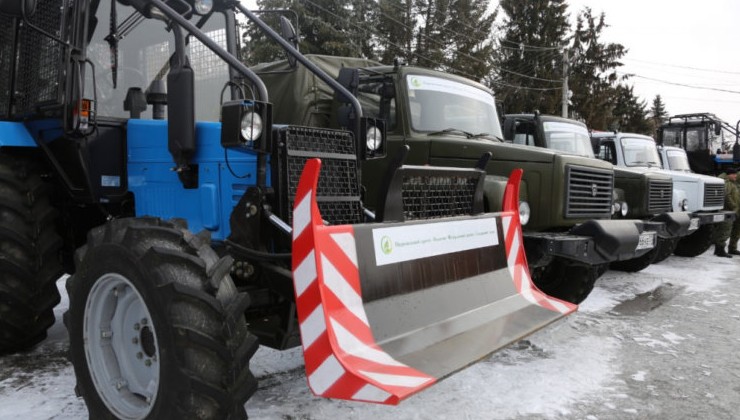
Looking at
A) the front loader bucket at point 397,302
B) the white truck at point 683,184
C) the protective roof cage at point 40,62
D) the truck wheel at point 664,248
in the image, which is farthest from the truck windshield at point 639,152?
the protective roof cage at point 40,62

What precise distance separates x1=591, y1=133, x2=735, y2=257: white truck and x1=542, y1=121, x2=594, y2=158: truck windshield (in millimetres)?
1546

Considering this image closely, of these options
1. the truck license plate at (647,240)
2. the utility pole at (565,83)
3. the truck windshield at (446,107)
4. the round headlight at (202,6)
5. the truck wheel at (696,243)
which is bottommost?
the truck wheel at (696,243)

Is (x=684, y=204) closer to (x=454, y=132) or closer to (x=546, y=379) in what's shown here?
(x=454, y=132)

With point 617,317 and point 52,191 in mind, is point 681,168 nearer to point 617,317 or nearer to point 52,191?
point 617,317

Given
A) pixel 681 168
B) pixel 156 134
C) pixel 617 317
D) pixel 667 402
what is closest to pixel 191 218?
pixel 156 134

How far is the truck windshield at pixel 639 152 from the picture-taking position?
34.1ft

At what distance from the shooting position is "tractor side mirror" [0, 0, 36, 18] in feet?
11.9

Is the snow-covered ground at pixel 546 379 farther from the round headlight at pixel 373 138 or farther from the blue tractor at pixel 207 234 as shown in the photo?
the round headlight at pixel 373 138

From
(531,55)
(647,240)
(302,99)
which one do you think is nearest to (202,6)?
(302,99)

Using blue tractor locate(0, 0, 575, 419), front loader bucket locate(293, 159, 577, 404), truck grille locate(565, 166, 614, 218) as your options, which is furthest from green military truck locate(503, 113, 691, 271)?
front loader bucket locate(293, 159, 577, 404)

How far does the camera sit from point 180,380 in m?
2.58

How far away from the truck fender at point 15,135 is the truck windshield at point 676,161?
11798 mm

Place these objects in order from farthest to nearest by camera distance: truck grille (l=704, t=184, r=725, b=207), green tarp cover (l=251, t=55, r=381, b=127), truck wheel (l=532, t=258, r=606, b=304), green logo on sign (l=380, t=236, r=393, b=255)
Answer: truck grille (l=704, t=184, r=725, b=207)
green tarp cover (l=251, t=55, r=381, b=127)
truck wheel (l=532, t=258, r=606, b=304)
green logo on sign (l=380, t=236, r=393, b=255)

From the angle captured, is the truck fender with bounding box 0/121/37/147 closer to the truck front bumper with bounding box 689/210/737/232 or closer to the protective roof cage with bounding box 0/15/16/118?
the protective roof cage with bounding box 0/15/16/118
